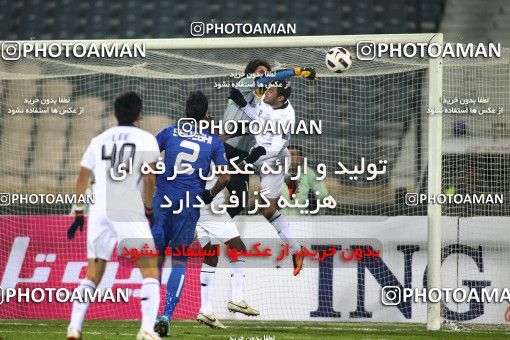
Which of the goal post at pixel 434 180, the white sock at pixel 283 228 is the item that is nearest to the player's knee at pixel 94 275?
the white sock at pixel 283 228

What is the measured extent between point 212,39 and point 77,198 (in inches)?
107

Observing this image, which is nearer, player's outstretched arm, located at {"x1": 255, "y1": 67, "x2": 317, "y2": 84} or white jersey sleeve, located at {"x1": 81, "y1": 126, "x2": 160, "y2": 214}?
white jersey sleeve, located at {"x1": 81, "y1": 126, "x2": 160, "y2": 214}

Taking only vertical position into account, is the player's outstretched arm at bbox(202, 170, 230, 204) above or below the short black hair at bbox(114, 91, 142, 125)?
below

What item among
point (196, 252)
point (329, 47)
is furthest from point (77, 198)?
point (329, 47)

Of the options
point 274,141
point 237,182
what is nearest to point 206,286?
point 237,182

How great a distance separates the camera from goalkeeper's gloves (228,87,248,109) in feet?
26.2

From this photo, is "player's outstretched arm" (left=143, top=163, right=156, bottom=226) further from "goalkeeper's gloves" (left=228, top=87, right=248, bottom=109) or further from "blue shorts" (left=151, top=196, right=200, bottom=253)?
"goalkeeper's gloves" (left=228, top=87, right=248, bottom=109)

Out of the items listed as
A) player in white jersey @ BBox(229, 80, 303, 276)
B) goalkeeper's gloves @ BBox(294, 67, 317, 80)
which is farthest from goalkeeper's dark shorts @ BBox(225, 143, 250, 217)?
goalkeeper's gloves @ BBox(294, 67, 317, 80)

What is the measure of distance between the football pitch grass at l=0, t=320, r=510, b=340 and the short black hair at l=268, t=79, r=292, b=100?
72.7 inches

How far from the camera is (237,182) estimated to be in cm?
802

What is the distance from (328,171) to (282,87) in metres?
0.79

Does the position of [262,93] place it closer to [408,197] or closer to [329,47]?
[329,47]

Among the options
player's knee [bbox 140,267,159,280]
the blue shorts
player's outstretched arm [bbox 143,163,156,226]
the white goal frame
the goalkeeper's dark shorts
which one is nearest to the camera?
player's knee [bbox 140,267,159,280]

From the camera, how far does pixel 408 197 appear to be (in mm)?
9172
